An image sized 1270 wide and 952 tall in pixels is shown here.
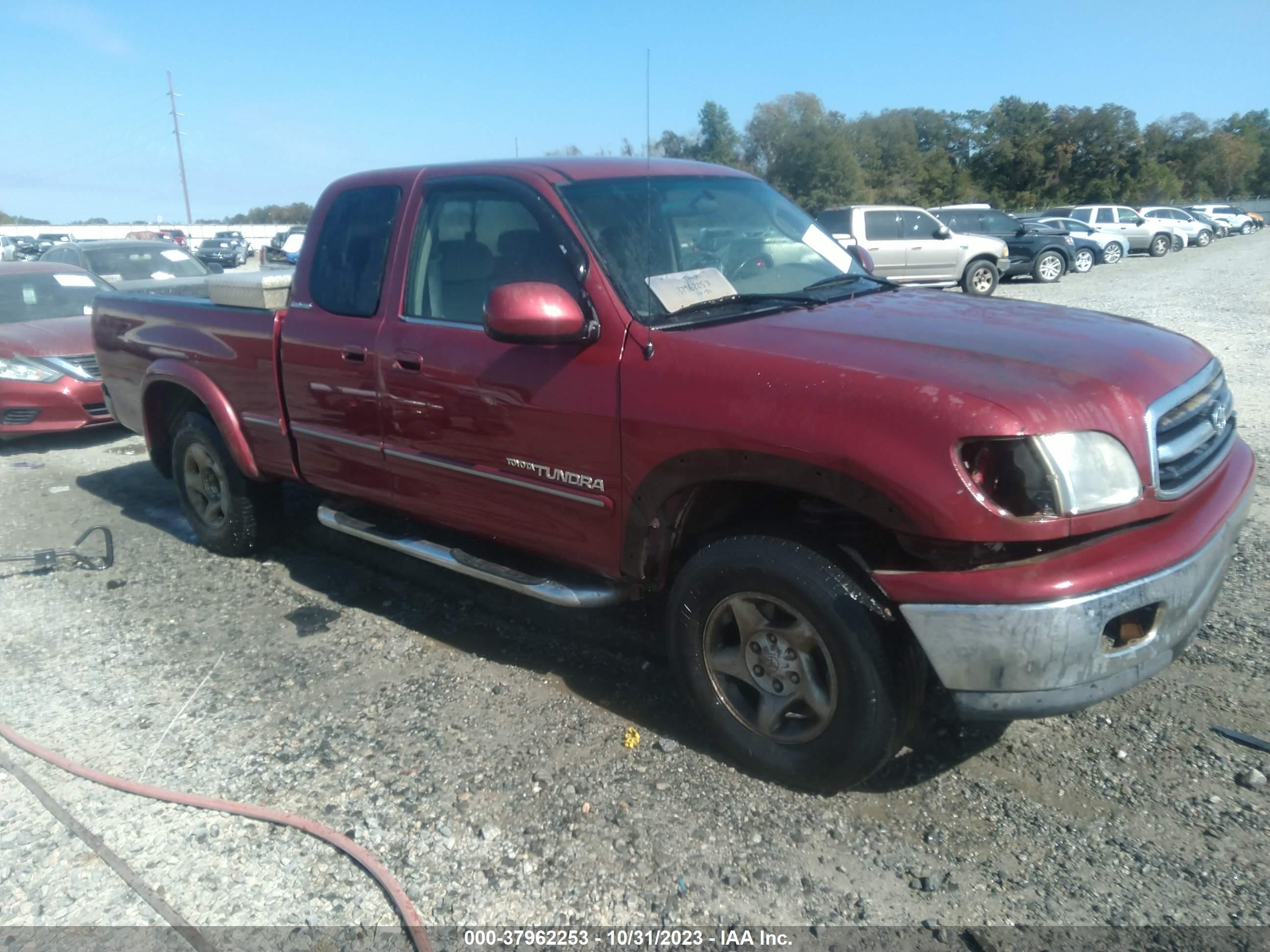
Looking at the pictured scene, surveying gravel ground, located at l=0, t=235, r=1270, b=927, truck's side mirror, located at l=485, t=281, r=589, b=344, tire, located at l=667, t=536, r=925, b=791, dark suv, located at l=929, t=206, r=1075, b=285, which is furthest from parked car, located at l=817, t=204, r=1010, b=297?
tire, located at l=667, t=536, r=925, b=791

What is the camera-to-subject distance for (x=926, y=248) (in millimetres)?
18641

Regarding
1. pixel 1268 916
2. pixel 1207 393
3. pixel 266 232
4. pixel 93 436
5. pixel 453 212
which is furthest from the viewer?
pixel 266 232

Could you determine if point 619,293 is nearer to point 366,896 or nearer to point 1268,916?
point 366,896

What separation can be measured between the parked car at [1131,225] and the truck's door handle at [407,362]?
31.8 meters

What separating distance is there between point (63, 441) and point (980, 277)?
16.3m

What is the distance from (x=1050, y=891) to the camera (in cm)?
267

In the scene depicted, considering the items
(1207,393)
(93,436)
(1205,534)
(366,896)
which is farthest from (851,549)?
(93,436)

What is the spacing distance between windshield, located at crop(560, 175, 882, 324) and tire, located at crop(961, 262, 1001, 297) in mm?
16110

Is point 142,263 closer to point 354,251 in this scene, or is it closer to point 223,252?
point 354,251

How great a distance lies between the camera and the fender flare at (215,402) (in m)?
5.04

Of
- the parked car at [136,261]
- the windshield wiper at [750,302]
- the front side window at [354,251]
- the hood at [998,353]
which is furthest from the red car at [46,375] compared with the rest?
the hood at [998,353]

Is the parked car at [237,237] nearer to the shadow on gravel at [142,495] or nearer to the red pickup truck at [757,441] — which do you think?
the shadow on gravel at [142,495]

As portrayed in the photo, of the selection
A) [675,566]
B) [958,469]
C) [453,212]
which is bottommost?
[675,566]

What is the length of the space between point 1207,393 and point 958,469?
3.83ft
